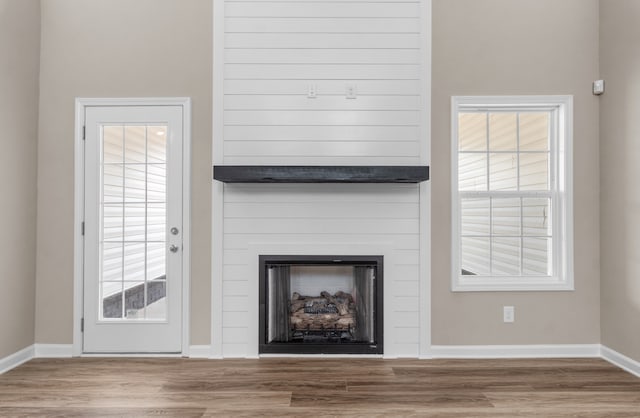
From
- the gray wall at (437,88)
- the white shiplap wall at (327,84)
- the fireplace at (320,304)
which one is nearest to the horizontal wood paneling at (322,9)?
the white shiplap wall at (327,84)

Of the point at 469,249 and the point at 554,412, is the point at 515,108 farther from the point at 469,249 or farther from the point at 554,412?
the point at 554,412

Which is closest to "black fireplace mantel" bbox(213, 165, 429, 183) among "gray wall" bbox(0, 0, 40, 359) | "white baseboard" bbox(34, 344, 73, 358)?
"gray wall" bbox(0, 0, 40, 359)

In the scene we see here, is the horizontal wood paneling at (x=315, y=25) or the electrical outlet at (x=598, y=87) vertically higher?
the horizontal wood paneling at (x=315, y=25)

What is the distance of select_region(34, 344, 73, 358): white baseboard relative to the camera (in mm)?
3336

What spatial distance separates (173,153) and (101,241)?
0.96m

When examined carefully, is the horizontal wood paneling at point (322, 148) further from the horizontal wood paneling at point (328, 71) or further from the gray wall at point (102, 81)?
the horizontal wood paneling at point (328, 71)

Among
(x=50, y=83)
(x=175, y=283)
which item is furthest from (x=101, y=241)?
(x=50, y=83)

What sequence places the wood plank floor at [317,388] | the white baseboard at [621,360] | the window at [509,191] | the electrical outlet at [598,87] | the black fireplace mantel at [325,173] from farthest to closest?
the window at [509,191]
the electrical outlet at [598,87]
the black fireplace mantel at [325,173]
the white baseboard at [621,360]
the wood plank floor at [317,388]

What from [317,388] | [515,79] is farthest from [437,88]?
[317,388]

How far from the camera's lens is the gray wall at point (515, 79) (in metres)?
3.36

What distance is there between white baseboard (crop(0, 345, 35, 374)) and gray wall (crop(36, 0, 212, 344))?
136mm

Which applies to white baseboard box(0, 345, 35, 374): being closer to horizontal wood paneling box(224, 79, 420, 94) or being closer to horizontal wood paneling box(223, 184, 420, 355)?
horizontal wood paneling box(223, 184, 420, 355)

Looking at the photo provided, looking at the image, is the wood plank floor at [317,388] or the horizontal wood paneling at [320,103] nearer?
the wood plank floor at [317,388]

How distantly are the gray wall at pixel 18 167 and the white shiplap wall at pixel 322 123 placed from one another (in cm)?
156
